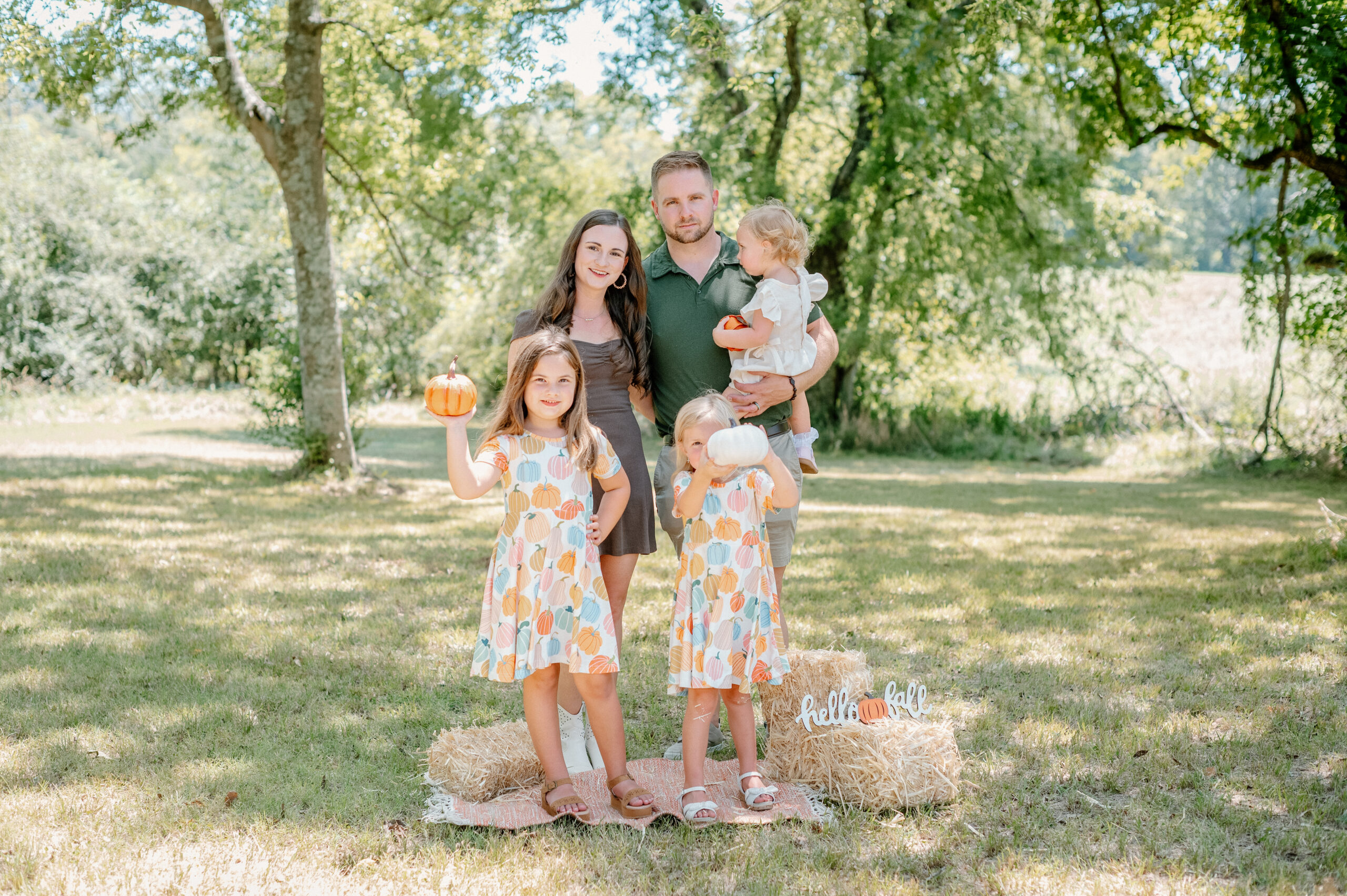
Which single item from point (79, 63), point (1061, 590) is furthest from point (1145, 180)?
point (79, 63)

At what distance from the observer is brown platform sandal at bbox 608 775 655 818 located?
329 centimetres

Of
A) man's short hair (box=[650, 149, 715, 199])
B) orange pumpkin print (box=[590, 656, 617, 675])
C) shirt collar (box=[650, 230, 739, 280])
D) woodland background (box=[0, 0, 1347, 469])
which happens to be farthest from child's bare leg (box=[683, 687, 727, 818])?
woodland background (box=[0, 0, 1347, 469])

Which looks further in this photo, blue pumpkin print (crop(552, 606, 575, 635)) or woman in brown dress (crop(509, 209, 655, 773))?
woman in brown dress (crop(509, 209, 655, 773))

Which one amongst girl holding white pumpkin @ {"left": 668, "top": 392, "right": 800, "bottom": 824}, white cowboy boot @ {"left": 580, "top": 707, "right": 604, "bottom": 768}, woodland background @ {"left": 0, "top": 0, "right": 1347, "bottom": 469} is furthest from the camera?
woodland background @ {"left": 0, "top": 0, "right": 1347, "bottom": 469}

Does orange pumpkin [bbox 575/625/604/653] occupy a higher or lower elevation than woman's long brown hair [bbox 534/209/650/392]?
lower

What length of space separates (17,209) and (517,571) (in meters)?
20.6

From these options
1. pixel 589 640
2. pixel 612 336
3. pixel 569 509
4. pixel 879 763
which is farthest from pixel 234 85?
pixel 879 763

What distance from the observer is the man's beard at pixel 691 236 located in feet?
12.2

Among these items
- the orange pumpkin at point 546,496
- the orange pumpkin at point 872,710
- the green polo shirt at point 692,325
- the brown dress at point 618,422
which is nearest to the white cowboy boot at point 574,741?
the brown dress at point 618,422

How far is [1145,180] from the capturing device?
575 inches

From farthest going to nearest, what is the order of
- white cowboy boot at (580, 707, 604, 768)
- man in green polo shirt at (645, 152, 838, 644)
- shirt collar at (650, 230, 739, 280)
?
white cowboy boot at (580, 707, 604, 768) < shirt collar at (650, 230, 739, 280) < man in green polo shirt at (645, 152, 838, 644)

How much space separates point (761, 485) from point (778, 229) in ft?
2.94

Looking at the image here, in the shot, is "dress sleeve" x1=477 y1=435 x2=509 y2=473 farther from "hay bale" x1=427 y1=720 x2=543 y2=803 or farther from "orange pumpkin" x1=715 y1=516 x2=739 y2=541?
"hay bale" x1=427 y1=720 x2=543 y2=803

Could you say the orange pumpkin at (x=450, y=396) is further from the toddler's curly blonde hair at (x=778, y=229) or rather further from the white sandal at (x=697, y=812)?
the white sandal at (x=697, y=812)
